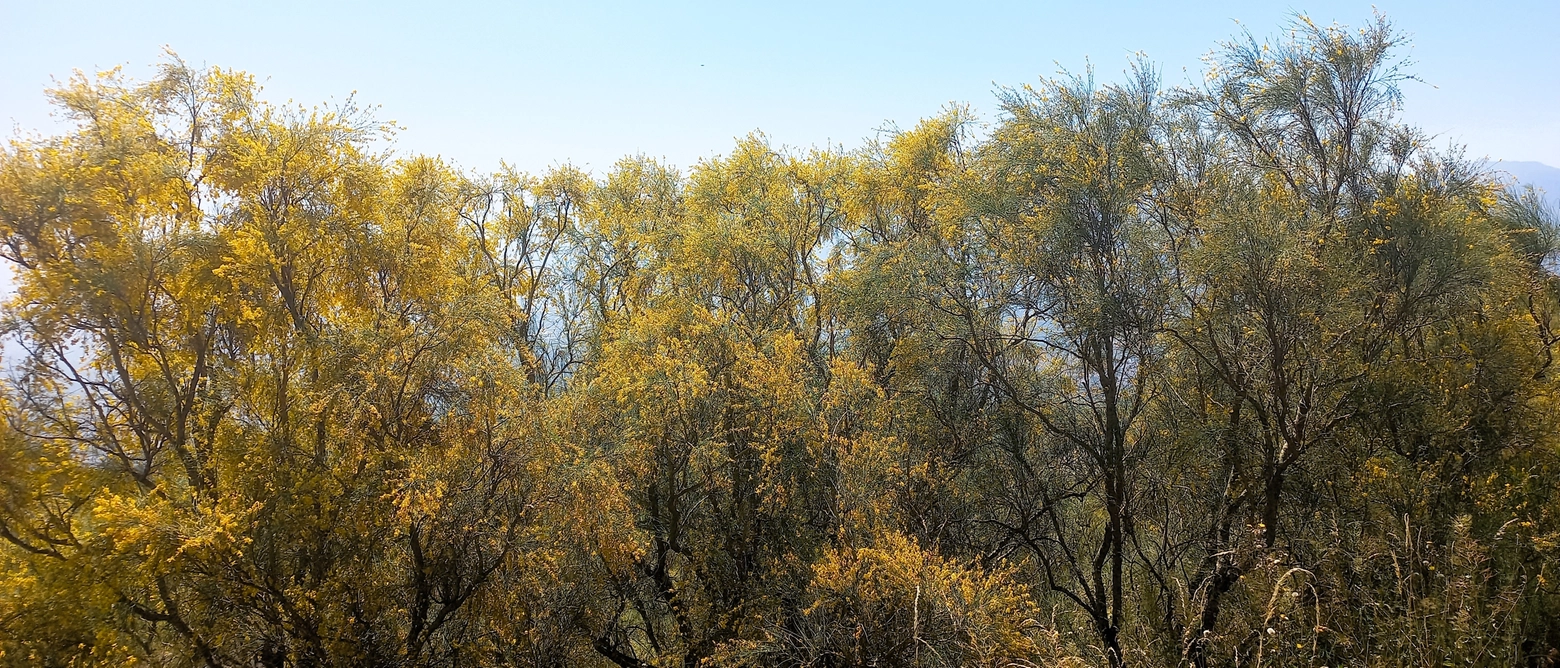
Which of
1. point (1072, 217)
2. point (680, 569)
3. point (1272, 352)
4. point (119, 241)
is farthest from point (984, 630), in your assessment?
point (119, 241)

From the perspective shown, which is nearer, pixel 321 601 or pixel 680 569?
pixel 321 601

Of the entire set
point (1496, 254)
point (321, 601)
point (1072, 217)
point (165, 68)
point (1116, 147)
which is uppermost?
point (165, 68)

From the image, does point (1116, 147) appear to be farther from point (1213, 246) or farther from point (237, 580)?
point (237, 580)

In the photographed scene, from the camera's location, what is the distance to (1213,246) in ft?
33.8

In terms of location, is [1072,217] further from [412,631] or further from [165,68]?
[165,68]

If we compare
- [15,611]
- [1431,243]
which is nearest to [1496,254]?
[1431,243]

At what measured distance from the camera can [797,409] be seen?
13.8m

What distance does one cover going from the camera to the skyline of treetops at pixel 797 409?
909 centimetres

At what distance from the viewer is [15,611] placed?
830 centimetres

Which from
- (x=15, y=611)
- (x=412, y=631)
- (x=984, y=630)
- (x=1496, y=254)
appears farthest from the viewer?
(x=1496, y=254)

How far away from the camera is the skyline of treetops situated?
909cm

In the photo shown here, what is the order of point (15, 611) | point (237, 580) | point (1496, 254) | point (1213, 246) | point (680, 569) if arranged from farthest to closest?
1. point (680, 569)
2. point (1496, 254)
3. point (1213, 246)
4. point (237, 580)
5. point (15, 611)

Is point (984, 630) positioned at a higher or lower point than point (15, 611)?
lower

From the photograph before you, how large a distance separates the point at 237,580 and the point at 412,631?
247 cm
